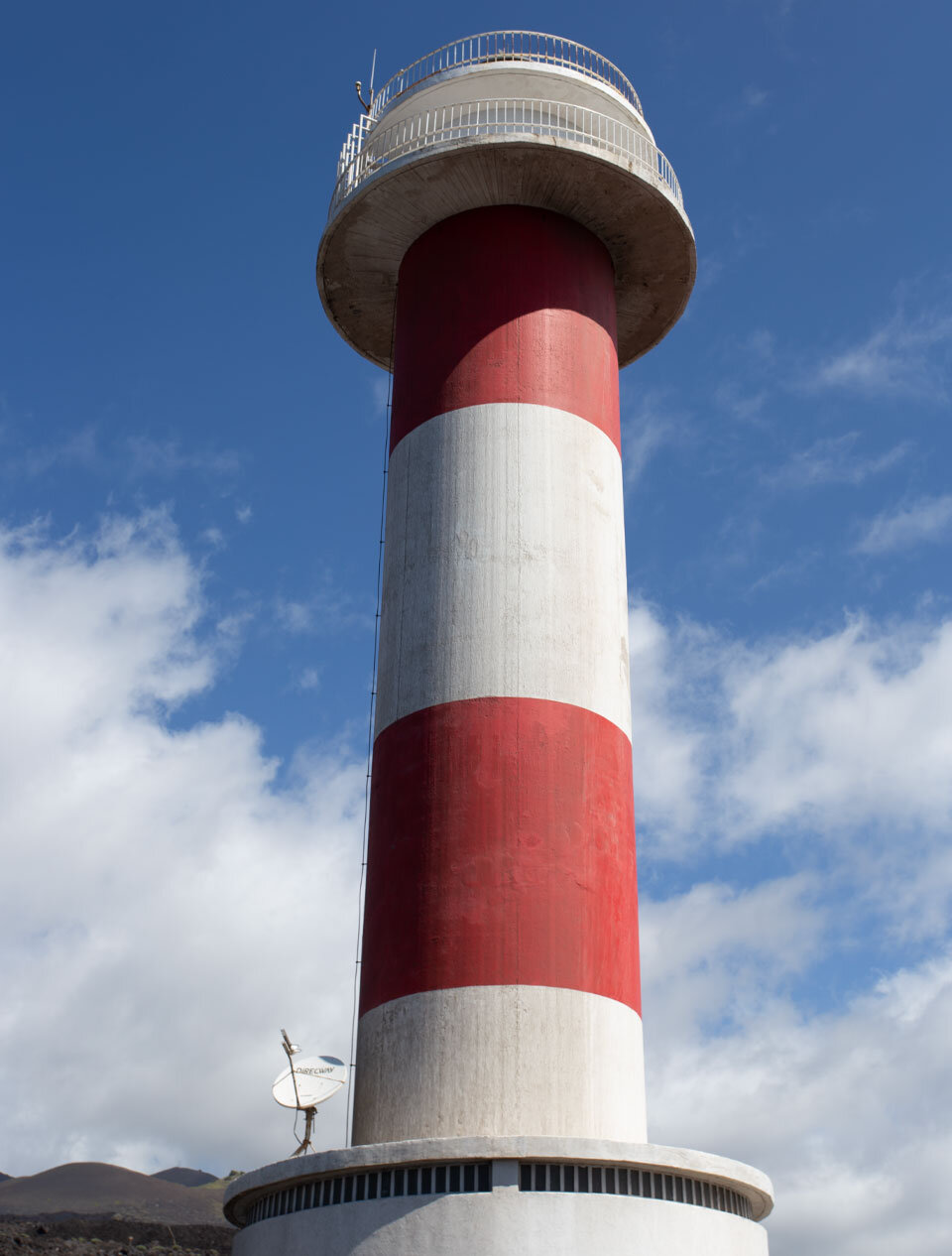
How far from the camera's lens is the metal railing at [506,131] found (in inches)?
664

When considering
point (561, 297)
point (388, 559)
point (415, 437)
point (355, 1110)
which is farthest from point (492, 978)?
point (561, 297)

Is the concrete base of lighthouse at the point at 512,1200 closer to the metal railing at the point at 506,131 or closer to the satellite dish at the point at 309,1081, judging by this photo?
the satellite dish at the point at 309,1081

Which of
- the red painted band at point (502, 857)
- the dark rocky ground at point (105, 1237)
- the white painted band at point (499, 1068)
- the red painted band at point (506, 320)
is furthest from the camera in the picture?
the dark rocky ground at point (105, 1237)

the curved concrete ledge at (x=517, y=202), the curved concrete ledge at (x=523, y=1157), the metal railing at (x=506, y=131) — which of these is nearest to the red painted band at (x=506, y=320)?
the curved concrete ledge at (x=517, y=202)

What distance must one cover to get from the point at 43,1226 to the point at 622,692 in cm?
1830

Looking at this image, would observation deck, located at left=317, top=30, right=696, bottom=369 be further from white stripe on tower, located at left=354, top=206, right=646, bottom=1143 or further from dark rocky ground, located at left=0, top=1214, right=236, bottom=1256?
dark rocky ground, located at left=0, top=1214, right=236, bottom=1256

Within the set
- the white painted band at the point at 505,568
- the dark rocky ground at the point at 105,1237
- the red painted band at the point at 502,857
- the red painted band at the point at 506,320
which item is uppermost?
the red painted band at the point at 506,320

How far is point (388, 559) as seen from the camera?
52.8 ft

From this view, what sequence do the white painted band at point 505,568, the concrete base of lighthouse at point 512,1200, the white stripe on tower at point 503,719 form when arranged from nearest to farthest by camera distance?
the concrete base of lighthouse at point 512,1200
the white stripe on tower at point 503,719
the white painted band at point 505,568

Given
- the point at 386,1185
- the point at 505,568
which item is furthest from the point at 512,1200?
the point at 505,568

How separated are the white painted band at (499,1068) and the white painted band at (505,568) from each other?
3.35m

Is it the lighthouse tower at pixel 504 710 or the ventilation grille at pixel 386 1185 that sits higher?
the lighthouse tower at pixel 504 710

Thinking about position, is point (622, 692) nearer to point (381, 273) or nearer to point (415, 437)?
point (415, 437)

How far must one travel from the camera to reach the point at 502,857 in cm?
1334
